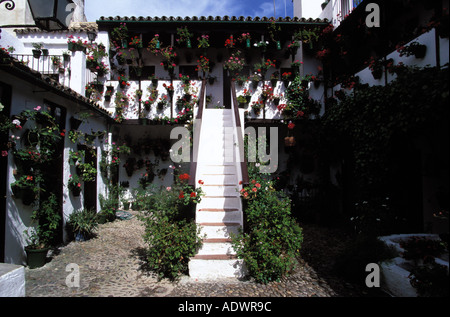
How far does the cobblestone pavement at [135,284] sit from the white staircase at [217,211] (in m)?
0.21

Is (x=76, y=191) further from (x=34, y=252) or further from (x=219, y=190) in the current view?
(x=219, y=190)

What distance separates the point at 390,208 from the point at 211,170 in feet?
13.0

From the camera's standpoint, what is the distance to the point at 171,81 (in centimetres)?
835

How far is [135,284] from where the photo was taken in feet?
12.1

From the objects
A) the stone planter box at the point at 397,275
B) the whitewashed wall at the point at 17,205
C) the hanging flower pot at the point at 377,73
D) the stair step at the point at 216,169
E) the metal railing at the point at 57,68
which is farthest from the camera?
the metal railing at the point at 57,68

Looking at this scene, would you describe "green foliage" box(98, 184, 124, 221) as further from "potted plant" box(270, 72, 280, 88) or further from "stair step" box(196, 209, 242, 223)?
"potted plant" box(270, 72, 280, 88)

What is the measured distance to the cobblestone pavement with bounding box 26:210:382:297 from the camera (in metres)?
3.43

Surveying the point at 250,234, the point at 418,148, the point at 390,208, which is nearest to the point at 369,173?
the point at 390,208

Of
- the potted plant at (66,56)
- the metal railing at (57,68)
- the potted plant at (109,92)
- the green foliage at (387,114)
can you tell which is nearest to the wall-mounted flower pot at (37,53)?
the metal railing at (57,68)

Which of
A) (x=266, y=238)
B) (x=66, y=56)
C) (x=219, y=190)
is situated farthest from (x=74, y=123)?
(x=266, y=238)

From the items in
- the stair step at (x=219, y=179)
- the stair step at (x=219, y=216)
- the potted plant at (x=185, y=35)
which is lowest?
the stair step at (x=219, y=216)

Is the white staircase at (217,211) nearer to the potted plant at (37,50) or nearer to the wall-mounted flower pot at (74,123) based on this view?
the wall-mounted flower pot at (74,123)

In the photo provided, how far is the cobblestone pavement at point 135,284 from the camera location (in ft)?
11.2
